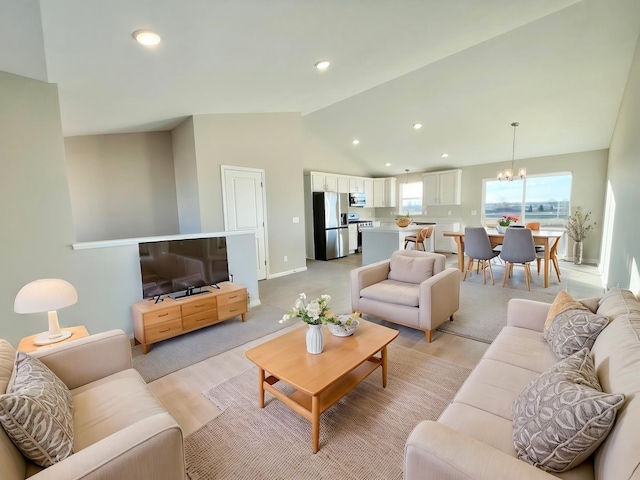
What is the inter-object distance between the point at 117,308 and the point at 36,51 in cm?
225

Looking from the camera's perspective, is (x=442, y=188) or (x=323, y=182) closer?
(x=323, y=182)

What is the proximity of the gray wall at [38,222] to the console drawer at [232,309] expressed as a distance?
3.41 ft

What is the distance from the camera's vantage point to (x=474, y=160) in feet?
24.0

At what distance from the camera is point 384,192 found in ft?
30.1

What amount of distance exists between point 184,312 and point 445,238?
718 centimetres

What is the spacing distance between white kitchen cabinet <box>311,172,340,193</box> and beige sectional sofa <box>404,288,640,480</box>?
5906 millimetres

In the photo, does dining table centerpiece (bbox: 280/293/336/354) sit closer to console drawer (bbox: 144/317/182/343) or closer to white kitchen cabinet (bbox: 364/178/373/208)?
console drawer (bbox: 144/317/182/343)

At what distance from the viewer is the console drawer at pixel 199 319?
3016mm

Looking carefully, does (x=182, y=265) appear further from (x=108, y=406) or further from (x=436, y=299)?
(x=436, y=299)

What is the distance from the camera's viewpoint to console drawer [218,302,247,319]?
3281 millimetres

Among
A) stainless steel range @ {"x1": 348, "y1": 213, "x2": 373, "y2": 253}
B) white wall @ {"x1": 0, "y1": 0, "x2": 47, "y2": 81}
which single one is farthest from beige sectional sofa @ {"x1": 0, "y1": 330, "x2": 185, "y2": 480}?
stainless steel range @ {"x1": 348, "y1": 213, "x2": 373, "y2": 253}

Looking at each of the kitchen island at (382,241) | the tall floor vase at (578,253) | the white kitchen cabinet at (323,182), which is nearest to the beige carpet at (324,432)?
the kitchen island at (382,241)

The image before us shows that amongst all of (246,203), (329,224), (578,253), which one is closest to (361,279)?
(246,203)

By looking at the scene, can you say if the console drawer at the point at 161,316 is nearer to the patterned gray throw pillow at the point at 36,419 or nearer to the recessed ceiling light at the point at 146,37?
the patterned gray throw pillow at the point at 36,419
